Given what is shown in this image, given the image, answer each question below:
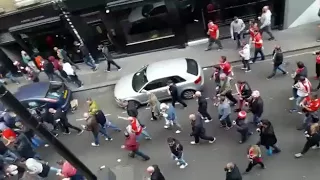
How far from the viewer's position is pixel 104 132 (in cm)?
1475

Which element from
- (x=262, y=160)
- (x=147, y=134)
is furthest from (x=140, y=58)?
(x=262, y=160)

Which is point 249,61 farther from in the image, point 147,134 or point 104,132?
point 104,132

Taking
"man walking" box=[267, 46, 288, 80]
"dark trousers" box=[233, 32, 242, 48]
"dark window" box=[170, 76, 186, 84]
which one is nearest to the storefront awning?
"dark window" box=[170, 76, 186, 84]

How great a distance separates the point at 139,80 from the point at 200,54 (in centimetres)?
380

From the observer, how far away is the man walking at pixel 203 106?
13.6 meters

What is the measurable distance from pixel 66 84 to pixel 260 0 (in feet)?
31.4

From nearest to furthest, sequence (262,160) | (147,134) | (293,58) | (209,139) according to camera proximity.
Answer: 1. (262,160)
2. (209,139)
3. (147,134)
4. (293,58)

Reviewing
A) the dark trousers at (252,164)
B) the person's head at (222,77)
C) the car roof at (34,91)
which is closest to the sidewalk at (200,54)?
the car roof at (34,91)

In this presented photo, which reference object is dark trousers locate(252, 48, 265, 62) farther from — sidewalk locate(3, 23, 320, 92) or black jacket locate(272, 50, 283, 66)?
black jacket locate(272, 50, 283, 66)

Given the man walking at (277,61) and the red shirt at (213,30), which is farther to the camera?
the red shirt at (213,30)

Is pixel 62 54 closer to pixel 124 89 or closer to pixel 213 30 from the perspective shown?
pixel 124 89

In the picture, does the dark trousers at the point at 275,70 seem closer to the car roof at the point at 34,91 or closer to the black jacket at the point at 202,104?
the black jacket at the point at 202,104

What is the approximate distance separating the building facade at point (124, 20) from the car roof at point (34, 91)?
3074 millimetres

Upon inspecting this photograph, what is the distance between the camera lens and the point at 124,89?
52.5ft
